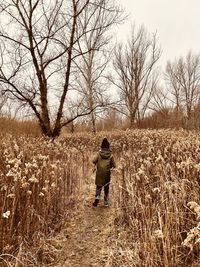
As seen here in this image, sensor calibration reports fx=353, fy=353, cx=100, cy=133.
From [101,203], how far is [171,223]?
3.65 m

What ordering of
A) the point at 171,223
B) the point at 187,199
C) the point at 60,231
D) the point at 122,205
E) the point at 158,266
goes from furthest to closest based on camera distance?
the point at 122,205, the point at 60,231, the point at 187,199, the point at 171,223, the point at 158,266

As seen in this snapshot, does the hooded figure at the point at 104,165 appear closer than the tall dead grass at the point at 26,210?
No

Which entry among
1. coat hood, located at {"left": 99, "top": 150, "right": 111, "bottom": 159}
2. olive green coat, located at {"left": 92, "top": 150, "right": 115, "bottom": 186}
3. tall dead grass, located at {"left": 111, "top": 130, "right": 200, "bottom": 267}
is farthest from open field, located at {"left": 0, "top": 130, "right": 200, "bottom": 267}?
coat hood, located at {"left": 99, "top": 150, "right": 111, "bottom": 159}

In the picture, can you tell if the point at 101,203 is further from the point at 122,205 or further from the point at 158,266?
the point at 158,266

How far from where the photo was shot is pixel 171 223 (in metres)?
4.31

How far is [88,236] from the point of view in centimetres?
589

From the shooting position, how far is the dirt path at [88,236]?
4.96 m

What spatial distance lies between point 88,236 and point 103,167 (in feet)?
6.37

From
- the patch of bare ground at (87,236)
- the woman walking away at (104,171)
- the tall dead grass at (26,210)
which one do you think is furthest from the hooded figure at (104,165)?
the tall dead grass at (26,210)

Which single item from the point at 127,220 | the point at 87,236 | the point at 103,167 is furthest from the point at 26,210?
the point at 103,167

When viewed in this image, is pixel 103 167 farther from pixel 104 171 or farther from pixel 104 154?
pixel 104 154

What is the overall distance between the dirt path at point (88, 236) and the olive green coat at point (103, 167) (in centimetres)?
55

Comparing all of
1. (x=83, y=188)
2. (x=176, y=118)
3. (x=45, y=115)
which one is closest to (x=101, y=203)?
(x=83, y=188)

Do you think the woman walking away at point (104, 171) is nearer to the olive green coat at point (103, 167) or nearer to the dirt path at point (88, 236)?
the olive green coat at point (103, 167)
